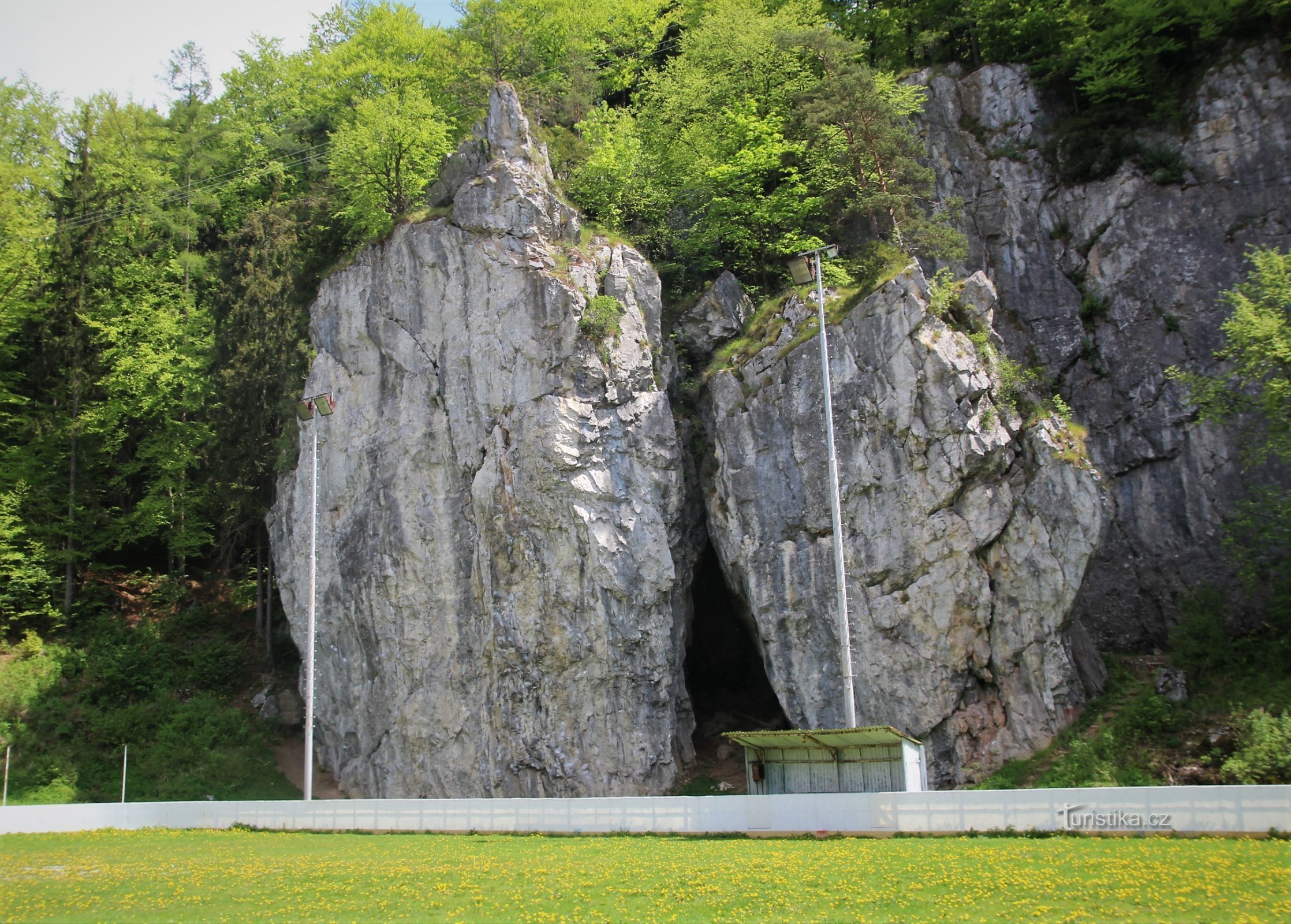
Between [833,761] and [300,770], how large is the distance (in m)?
20.5

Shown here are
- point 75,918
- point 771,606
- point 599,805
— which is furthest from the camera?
point 771,606

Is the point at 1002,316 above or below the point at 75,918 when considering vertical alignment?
above

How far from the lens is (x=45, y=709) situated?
31.9m

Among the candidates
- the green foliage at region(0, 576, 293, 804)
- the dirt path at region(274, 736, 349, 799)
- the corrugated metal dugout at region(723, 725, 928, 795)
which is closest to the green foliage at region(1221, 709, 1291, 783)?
the corrugated metal dugout at region(723, 725, 928, 795)

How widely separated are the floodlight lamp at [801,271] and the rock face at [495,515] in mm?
9109

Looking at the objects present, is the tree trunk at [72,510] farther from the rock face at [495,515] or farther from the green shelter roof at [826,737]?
the green shelter roof at [826,737]

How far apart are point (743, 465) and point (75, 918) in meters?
19.9

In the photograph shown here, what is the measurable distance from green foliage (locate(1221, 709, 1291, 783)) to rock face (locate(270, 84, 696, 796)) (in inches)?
551

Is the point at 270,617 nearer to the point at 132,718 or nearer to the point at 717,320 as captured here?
the point at 132,718

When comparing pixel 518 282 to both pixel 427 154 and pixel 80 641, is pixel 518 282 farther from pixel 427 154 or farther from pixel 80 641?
pixel 80 641

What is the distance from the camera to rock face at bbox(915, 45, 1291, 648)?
29094 mm

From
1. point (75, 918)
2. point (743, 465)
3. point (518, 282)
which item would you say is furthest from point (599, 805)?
point (518, 282)

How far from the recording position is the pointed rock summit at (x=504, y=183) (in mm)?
30938

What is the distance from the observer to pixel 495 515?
28750 millimetres
